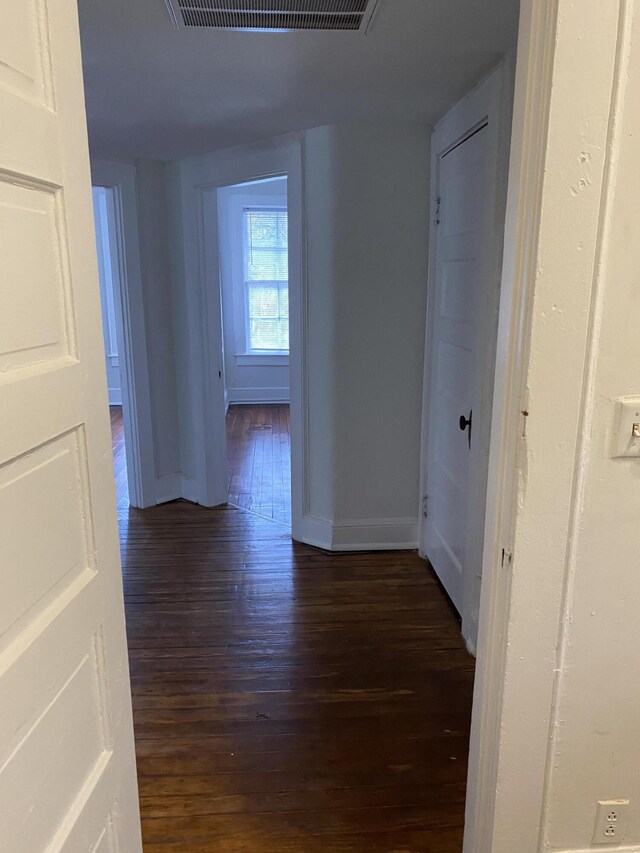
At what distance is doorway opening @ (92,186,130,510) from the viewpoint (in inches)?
146

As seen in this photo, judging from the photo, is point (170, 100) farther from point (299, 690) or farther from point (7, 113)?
point (299, 690)

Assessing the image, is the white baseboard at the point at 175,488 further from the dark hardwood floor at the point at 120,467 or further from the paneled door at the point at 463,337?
the paneled door at the point at 463,337

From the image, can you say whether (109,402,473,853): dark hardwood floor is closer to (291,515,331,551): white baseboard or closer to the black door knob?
(291,515,331,551): white baseboard

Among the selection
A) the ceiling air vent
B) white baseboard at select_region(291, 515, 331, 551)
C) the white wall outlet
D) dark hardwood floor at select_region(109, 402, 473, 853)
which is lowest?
dark hardwood floor at select_region(109, 402, 473, 853)

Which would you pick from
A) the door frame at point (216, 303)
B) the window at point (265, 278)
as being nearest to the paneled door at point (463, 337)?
the door frame at point (216, 303)

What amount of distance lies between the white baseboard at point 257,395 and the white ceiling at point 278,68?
14.6 feet

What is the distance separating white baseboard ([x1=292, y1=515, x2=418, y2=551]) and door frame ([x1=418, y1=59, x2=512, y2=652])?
0.84 meters

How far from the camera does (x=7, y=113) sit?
0.77 metres

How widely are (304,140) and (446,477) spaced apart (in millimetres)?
1773

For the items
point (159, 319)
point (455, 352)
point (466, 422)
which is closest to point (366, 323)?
point (455, 352)

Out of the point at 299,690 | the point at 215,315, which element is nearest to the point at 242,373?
the point at 215,315

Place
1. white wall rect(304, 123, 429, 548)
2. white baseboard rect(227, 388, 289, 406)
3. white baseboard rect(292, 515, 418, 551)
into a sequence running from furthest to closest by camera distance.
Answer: white baseboard rect(227, 388, 289, 406)
white baseboard rect(292, 515, 418, 551)
white wall rect(304, 123, 429, 548)

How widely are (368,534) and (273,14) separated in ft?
8.04

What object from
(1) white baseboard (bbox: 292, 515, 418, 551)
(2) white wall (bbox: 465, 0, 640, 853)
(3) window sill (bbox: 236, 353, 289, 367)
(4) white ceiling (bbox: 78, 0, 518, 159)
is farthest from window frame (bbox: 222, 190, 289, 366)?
(2) white wall (bbox: 465, 0, 640, 853)
